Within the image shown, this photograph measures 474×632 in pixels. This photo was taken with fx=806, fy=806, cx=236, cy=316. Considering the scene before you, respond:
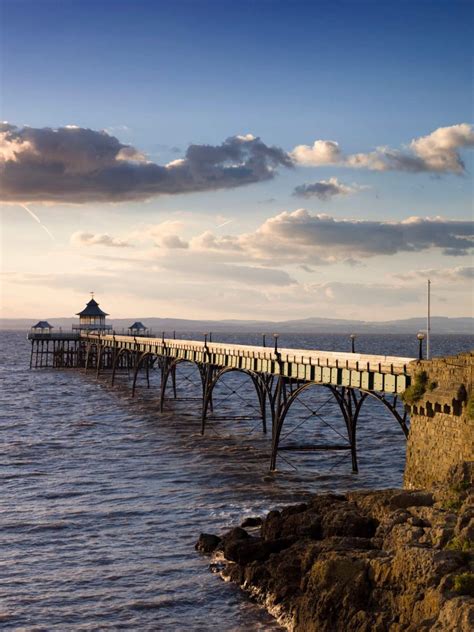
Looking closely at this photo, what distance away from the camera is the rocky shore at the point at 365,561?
16797 millimetres

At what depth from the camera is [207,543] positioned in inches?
1037

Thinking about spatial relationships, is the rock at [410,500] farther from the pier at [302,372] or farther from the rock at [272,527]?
the pier at [302,372]

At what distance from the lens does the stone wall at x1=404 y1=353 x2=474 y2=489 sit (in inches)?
1036

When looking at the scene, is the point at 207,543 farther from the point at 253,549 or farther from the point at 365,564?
the point at 365,564

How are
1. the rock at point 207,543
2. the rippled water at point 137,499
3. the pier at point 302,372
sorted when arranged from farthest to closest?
the pier at point 302,372 < the rock at point 207,543 < the rippled water at point 137,499

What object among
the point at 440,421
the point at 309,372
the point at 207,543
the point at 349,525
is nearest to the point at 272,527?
the point at 207,543

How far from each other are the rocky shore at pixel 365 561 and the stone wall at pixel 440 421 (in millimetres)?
2654

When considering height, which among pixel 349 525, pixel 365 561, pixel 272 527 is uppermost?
pixel 365 561

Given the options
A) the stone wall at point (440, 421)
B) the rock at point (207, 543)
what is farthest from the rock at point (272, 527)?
the stone wall at point (440, 421)

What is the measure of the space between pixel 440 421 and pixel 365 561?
10.1 meters

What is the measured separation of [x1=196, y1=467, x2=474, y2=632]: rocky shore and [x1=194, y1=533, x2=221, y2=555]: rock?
36 millimetres

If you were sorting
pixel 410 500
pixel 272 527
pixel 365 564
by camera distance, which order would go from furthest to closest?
1. pixel 272 527
2. pixel 410 500
3. pixel 365 564

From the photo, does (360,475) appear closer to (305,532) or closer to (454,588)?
(305,532)

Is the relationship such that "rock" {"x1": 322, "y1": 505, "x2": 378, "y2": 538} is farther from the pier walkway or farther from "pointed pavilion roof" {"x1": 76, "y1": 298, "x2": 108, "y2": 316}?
"pointed pavilion roof" {"x1": 76, "y1": 298, "x2": 108, "y2": 316}
